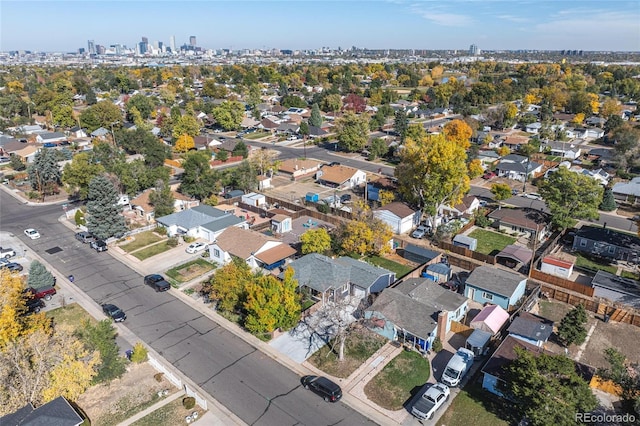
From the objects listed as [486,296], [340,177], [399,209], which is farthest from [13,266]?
[486,296]

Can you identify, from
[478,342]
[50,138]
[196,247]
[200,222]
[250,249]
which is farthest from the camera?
[50,138]

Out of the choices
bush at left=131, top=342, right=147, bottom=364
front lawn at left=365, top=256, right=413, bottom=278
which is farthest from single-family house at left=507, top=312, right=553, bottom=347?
bush at left=131, top=342, right=147, bottom=364

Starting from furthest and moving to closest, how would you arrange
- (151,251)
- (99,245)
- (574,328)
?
(99,245)
(151,251)
(574,328)

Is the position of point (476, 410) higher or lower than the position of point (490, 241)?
lower

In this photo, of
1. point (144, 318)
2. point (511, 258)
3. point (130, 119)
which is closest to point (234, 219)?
point (144, 318)

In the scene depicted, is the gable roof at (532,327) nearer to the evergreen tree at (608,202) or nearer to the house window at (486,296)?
the house window at (486,296)

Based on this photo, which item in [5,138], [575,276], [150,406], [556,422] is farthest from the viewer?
[5,138]

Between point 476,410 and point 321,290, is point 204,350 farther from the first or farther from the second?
point 476,410

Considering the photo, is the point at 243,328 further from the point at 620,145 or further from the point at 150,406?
the point at 620,145
